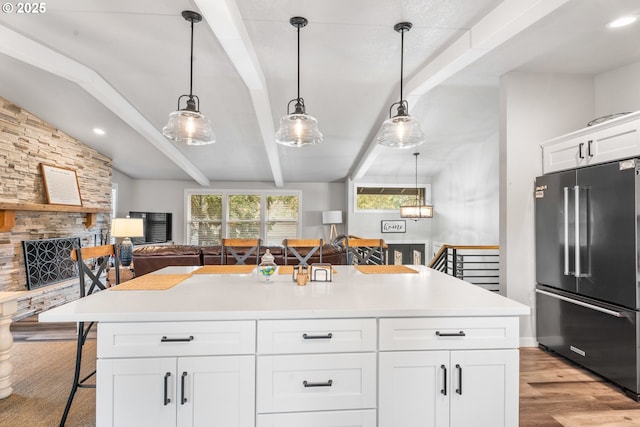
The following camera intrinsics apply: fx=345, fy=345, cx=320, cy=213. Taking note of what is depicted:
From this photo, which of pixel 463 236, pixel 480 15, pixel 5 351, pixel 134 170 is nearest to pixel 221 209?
pixel 134 170

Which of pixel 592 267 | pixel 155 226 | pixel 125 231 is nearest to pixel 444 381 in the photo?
pixel 592 267

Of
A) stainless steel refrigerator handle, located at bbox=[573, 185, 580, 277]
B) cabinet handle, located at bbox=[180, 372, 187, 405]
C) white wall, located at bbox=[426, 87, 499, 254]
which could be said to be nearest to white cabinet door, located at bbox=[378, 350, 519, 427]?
cabinet handle, located at bbox=[180, 372, 187, 405]

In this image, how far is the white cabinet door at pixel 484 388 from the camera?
1.53 meters

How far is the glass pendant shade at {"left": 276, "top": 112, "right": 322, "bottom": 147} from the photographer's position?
2414mm

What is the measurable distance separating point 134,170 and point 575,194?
26.8 ft

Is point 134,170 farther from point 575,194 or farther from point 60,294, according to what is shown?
point 575,194

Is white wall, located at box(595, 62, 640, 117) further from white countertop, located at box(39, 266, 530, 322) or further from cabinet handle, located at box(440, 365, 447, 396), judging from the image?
cabinet handle, located at box(440, 365, 447, 396)

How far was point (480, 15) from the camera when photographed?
105 inches

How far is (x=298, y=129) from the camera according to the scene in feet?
8.00

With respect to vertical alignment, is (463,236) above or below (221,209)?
below

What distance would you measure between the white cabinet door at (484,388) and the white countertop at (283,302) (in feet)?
0.66

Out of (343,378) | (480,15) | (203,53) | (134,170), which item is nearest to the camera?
(343,378)

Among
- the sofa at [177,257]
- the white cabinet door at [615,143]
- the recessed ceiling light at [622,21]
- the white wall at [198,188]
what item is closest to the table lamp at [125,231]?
the sofa at [177,257]

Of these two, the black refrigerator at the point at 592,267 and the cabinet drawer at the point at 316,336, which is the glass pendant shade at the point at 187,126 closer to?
the cabinet drawer at the point at 316,336
